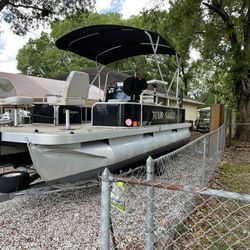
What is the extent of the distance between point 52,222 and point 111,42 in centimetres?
467

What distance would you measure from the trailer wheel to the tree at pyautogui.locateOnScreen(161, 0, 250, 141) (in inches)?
386

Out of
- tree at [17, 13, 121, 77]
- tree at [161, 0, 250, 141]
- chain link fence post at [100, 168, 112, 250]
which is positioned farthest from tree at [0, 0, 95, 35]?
tree at [17, 13, 121, 77]

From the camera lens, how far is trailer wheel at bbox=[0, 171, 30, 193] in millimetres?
3832

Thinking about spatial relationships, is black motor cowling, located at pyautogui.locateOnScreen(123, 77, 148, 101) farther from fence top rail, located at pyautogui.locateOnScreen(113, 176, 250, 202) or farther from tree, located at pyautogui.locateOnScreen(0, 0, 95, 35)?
tree, located at pyautogui.locateOnScreen(0, 0, 95, 35)

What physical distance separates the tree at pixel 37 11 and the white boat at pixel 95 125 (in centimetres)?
625

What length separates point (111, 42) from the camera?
7125 mm

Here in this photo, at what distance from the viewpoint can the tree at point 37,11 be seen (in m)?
12.7

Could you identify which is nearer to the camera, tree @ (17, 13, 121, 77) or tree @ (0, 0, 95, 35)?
tree @ (0, 0, 95, 35)

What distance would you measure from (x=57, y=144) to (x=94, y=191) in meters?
1.93

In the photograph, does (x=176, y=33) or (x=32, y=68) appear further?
(x=32, y=68)

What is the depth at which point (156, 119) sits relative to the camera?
605 cm

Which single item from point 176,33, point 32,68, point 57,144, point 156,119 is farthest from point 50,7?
point 32,68

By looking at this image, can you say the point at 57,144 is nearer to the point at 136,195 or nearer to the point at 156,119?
the point at 136,195

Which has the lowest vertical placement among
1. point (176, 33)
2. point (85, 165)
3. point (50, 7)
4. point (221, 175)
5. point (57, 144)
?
point (221, 175)
